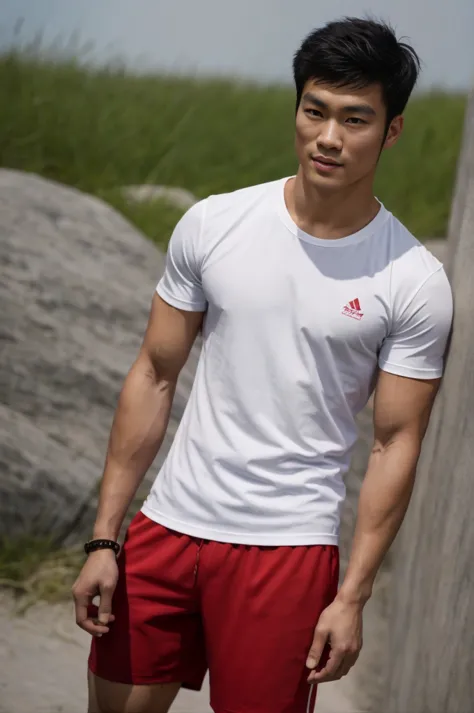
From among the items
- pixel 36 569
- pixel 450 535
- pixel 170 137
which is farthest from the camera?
pixel 170 137

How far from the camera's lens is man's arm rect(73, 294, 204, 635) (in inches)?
Answer: 75.3

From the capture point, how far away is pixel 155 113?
4871mm

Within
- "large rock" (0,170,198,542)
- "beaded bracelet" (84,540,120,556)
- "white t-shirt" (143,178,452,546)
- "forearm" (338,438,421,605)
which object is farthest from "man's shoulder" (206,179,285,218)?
"large rock" (0,170,198,542)

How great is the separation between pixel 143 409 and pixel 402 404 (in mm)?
457

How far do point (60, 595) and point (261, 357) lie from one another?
73.7 inches

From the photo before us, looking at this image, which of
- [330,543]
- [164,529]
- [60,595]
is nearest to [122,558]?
[164,529]

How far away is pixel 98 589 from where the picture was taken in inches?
74.4

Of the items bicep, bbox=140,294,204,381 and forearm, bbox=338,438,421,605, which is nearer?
forearm, bbox=338,438,421,605

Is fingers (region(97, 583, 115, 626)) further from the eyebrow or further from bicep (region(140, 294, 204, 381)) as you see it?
the eyebrow

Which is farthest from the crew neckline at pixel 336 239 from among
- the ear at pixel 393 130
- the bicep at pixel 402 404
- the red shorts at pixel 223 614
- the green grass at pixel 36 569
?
the green grass at pixel 36 569

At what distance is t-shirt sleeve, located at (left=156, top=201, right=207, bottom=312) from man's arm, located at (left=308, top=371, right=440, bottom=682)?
13.4 inches

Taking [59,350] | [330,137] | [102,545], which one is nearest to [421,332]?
[330,137]

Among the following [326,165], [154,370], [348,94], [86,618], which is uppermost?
[348,94]

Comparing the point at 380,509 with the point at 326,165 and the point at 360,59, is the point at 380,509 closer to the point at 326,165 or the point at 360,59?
the point at 326,165
